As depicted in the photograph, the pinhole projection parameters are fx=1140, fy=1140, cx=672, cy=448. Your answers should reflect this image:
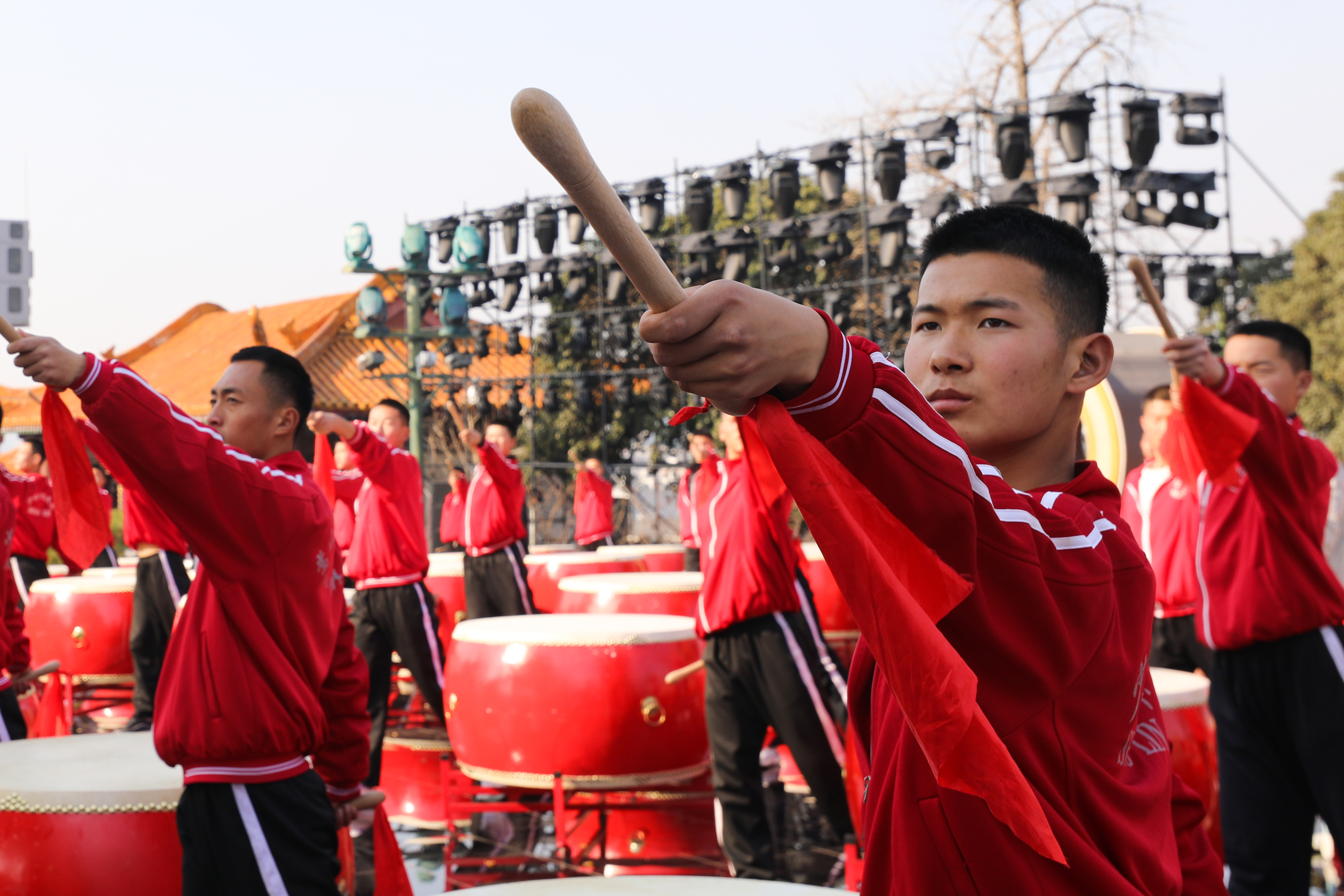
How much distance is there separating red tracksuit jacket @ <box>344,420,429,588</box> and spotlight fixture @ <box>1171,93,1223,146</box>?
30.1ft

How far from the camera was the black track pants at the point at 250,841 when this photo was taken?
7.02ft

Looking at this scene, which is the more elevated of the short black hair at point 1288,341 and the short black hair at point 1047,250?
the short black hair at point 1288,341

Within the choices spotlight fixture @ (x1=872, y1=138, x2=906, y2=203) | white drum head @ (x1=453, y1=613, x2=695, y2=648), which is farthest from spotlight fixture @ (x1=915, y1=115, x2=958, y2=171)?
white drum head @ (x1=453, y1=613, x2=695, y2=648)

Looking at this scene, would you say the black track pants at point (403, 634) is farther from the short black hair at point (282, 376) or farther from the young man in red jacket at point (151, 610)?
the short black hair at point (282, 376)

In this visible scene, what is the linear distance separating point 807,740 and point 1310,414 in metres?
15.0

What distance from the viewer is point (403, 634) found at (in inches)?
208

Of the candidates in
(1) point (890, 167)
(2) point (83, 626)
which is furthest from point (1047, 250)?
(1) point (890, 167)

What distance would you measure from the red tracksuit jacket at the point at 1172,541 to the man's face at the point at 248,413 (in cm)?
345

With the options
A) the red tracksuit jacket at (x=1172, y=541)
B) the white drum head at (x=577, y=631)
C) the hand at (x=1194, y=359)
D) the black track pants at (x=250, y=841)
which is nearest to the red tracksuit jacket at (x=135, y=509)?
the black track pants at (x=250, y=841)

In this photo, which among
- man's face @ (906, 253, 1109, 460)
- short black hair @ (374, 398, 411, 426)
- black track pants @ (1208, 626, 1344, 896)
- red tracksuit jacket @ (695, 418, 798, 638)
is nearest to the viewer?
man's face @ (906, 253, 1109, 460)

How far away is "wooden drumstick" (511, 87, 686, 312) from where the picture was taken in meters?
0.62

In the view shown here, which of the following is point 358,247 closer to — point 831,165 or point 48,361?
point 831,165

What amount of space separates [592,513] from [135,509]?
6141 millimetres

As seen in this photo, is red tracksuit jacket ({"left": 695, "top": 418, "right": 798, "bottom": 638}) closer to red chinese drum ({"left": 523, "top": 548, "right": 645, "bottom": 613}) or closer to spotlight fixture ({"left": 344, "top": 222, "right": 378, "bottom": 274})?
red chinese drum ({"left": 523, "top": 548, "right": 645, "bottom": 613})
